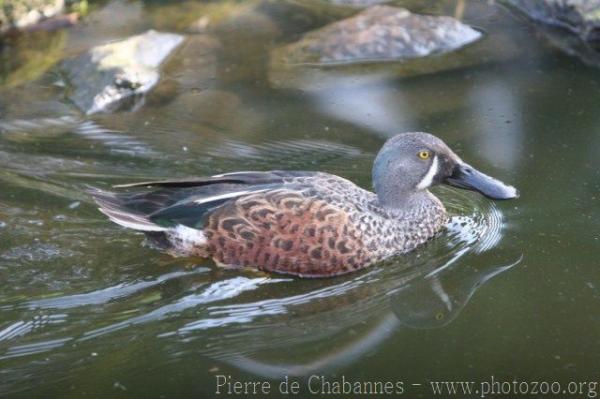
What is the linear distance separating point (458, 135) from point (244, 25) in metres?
3.47

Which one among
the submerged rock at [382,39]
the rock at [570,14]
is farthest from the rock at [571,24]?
the submerged rock at [382,39]

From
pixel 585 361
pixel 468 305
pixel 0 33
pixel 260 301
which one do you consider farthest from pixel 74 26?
pixel 585 361

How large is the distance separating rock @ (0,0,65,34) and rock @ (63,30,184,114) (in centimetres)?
137

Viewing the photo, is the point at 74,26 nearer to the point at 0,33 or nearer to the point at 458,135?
the point at 0,33

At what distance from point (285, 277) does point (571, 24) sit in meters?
5.18

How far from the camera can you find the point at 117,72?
28.7ft

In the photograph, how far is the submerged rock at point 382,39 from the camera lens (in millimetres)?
9219

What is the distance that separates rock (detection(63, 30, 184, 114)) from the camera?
27.9 ft

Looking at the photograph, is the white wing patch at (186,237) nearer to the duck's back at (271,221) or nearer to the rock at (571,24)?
the duck's back at (271,221)

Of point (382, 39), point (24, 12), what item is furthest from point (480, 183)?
point (24, 12)

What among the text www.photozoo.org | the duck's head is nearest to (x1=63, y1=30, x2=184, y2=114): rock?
the duck's head

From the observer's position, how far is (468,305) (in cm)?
547

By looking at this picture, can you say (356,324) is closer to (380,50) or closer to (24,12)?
(380,50)

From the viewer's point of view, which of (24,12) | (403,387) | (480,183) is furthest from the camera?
(24,12)
